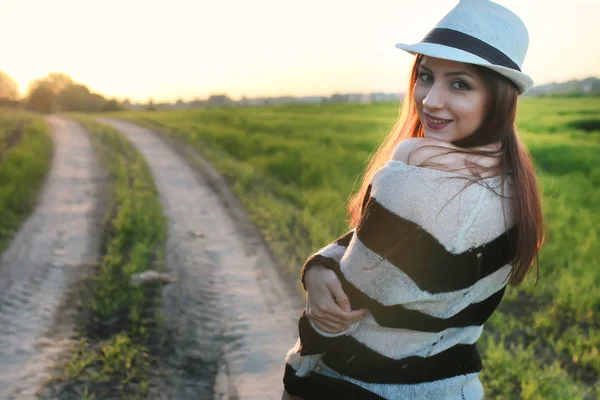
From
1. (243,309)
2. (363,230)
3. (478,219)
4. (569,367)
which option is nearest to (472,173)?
(478,219)

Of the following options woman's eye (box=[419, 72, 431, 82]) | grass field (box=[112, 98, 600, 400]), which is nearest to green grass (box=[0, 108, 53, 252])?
grass field (box=[112, 98, 600, 400])

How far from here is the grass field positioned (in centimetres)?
374

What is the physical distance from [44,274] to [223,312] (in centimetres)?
180

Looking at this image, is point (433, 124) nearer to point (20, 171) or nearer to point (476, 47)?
point (476, 47)

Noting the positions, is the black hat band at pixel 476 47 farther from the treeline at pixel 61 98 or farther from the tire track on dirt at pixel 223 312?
the treeline at pixel 61 98

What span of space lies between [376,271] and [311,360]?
30 centimetres

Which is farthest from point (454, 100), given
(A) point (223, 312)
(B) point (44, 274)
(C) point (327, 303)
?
(B) point (44, 274)

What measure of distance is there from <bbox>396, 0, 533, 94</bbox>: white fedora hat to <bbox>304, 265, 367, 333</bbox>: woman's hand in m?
0.52

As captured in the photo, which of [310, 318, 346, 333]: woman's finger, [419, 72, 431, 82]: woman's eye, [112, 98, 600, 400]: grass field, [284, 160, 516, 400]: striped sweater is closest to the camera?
[284, 160, 516, 400]: striped sweater

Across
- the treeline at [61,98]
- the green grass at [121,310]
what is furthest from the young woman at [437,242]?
the treeline at [61,98]

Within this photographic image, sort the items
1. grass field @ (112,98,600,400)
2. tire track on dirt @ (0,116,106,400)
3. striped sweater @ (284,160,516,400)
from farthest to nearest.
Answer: grass field @ (112,98,600,400), tire track on dirt @ (0,116,106,400), striped sweater @ (284,160,516,400)

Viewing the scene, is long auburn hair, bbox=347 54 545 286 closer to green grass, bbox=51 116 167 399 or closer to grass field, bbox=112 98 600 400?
grass field, bbox=112 98 600 400

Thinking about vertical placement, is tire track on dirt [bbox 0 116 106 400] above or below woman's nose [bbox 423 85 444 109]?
below

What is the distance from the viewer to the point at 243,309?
14.8ft
